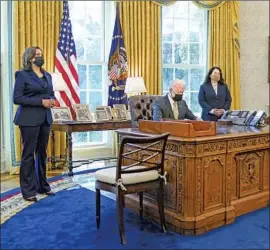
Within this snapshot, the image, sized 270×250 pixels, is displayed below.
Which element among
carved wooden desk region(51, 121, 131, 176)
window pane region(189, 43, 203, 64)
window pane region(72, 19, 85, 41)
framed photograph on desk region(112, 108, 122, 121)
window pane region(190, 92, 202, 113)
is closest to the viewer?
carved wooden desk region(51, 121, 131, 176)

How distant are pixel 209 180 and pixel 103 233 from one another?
87cm

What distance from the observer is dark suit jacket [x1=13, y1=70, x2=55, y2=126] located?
3.21m

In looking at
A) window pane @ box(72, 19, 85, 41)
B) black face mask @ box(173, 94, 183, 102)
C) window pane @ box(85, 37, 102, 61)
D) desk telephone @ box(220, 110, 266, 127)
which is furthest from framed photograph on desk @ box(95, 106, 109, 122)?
desk telephone @ box(220, 110, 266, 127)

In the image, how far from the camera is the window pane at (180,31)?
5980 mm

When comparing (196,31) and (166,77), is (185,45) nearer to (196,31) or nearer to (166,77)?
(196,31)

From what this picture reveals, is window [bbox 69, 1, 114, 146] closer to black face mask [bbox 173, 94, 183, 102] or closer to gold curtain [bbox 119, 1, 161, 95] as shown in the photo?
gold curtain [bbox 119, 1, 161, 95]

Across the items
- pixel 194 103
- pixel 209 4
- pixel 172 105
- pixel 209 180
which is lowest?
pixel 209 180

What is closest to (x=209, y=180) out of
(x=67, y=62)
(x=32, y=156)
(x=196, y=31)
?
(x=32, y=156)

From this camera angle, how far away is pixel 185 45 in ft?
20.0

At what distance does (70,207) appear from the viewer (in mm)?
3213

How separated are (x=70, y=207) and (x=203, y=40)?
13.2 feet

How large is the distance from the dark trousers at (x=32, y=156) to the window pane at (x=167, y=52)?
304 cm

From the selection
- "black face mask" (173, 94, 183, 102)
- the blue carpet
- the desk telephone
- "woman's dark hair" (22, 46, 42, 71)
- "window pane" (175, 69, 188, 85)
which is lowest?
the blue carpet

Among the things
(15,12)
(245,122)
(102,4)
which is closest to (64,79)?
(15,12)
